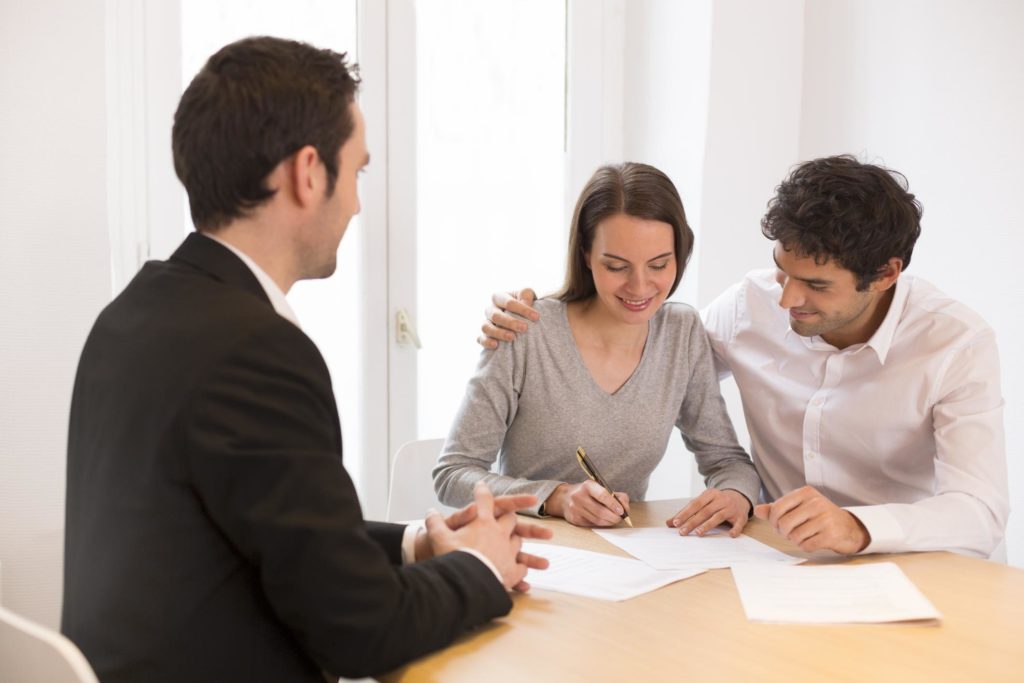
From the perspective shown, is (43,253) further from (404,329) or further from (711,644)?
(711,644)

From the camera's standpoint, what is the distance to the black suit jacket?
1.08 meters

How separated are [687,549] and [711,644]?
1.47 feet

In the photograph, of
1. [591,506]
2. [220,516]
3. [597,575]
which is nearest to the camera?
[220,516]

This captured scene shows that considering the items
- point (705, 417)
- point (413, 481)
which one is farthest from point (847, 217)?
point (413, 481)

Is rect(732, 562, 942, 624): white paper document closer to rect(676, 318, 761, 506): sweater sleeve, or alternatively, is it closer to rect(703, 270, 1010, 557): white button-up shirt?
rect(703, 270, 1010, 557): white button-up shirt

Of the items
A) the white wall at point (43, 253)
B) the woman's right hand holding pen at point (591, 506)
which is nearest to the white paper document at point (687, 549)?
the woman's right hand holding pen at point (591, 506)

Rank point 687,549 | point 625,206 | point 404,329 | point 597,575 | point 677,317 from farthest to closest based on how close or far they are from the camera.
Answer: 1. point 404,329
2. point 677,317
3. point 625,206
4. point 687,549
5. point 597,575

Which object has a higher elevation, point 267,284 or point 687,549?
point 267,284

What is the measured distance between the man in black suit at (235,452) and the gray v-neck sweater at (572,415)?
866mm

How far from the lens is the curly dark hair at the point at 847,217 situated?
2002mm

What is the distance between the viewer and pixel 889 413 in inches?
81.2

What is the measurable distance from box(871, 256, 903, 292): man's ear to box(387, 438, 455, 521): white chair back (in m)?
1.08

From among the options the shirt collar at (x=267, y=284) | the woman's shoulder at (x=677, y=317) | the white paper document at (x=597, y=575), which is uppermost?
the shirt collar at (x=267, y=284)

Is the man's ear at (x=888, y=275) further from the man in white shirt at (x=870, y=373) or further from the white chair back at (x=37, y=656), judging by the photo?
the white chair back at (x=37, y=656)
